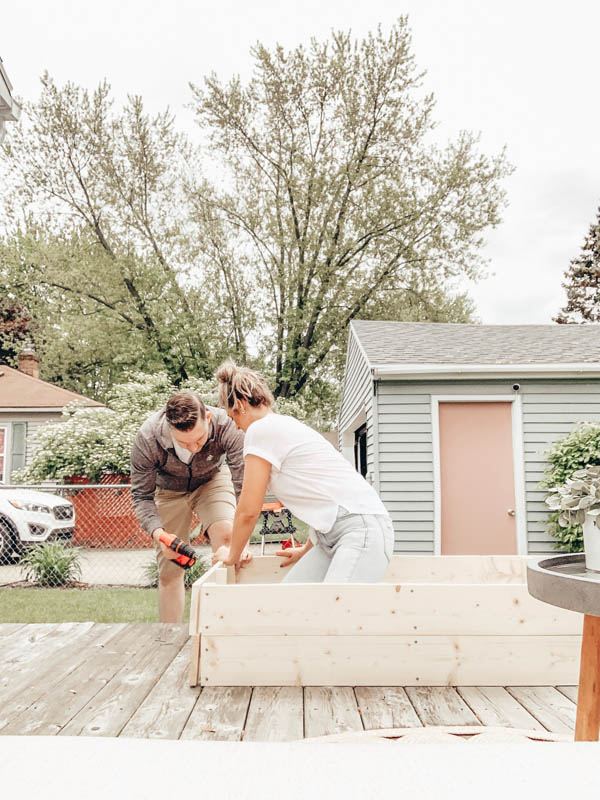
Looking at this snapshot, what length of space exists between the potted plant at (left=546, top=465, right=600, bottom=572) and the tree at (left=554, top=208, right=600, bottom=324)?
93.0 feet

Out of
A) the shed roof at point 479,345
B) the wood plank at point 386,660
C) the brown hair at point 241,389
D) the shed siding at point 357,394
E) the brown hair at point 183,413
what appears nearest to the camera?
the wood plank at point 386,660

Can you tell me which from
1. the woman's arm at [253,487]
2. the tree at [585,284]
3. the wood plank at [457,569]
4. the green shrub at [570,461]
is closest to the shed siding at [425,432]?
the green shrub at [570,461]

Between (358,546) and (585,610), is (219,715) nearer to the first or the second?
(358,546)

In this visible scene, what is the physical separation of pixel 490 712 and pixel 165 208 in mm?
16400

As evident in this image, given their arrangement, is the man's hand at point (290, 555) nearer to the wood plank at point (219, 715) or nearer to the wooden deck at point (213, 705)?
the wooden deck at point (213, 705)

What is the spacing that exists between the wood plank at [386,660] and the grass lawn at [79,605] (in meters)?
2.54

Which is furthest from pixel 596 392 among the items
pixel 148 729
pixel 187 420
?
pixel 148 729

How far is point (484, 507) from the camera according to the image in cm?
696

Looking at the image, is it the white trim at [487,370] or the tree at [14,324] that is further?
the tree at [14,324]

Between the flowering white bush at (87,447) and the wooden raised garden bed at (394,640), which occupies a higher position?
the flowering white bush at (87,447)

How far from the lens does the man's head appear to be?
2.85 metres

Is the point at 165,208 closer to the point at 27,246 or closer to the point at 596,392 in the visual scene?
the point at 27,246

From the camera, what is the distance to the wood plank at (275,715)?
1.88m

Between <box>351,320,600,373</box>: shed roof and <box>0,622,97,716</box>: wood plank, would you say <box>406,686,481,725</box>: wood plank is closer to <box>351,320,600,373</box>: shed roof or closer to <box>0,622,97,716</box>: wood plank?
<box>0,622,97,716</box>: wood plank
